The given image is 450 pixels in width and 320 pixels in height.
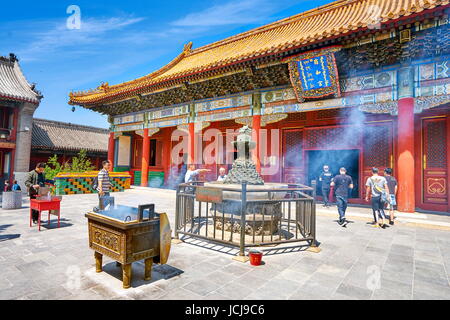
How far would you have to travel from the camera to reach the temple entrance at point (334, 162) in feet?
29.8

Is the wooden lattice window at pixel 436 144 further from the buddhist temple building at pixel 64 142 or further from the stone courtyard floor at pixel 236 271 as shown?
the buddhist temple building at pixel 64 142

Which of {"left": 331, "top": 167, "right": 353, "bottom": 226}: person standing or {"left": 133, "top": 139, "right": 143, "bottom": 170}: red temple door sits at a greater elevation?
{"left": 133, "top": 139, "right": 143, "bottom": 170}: red temple door

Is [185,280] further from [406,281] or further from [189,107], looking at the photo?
[189,107]

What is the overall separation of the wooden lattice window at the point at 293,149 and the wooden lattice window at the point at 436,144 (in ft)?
13.1

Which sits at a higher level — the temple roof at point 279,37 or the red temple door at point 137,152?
the temple roof at point 279,37

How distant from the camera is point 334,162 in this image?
945 cm

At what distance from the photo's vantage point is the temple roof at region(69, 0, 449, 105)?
Answer: 618 centimetres

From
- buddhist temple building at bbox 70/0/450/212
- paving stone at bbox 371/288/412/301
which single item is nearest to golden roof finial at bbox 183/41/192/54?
buddhist temple building at bbox 70/0/450/212

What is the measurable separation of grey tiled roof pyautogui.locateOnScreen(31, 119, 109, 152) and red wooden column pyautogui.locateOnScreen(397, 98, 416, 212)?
19.4 m

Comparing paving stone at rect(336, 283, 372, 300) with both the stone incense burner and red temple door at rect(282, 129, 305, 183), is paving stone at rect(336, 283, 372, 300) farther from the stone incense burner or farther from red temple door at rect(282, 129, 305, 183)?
red temple door at rect(282, 129, 305, 183)

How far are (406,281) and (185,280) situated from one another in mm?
2533

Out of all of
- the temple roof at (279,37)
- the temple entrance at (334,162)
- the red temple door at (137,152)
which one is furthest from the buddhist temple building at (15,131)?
the temple entrance at (334,162)

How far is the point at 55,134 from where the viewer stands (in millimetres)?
18891

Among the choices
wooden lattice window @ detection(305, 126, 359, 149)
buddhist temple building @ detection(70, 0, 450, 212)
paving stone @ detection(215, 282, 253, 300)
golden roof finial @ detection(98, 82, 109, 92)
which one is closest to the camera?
paving stone @ detection(215, 282, 253, 300)
